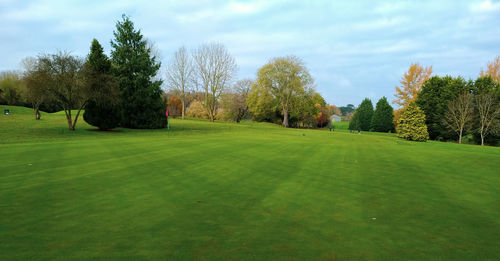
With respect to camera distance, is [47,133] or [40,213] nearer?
[40,213]

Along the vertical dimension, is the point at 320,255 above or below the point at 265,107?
below

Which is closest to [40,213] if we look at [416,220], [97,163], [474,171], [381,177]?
[97,163]

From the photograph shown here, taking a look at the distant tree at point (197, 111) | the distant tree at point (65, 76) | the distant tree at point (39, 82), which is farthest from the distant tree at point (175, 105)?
the distant tree at point (39, 82)

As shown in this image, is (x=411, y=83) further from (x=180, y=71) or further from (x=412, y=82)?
(x=180, y=71)

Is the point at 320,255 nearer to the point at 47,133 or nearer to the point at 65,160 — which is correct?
the point at 65,160

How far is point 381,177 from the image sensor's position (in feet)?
31.3

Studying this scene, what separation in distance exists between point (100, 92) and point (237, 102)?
1825 inches

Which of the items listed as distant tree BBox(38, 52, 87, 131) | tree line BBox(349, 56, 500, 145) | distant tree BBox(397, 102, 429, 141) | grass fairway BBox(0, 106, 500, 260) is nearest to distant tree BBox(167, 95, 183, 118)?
distant tree BBox(38, 52, 87, 131)

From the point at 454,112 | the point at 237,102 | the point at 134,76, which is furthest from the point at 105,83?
the point at 454,112

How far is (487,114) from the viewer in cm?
3950

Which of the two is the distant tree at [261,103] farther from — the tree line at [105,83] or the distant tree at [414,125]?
the distant tree at [414,125]

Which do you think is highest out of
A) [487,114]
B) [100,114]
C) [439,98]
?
[439,98]

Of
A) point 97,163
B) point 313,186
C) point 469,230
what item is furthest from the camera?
point 97,163

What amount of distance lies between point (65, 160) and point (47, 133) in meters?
18.0
